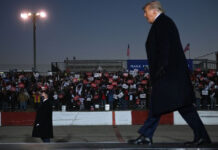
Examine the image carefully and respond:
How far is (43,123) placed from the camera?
7914 mm

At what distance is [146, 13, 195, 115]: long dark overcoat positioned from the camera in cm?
292

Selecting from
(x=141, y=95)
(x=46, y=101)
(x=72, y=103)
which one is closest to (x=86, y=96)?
(x=72, y=103)

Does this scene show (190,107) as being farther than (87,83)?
No

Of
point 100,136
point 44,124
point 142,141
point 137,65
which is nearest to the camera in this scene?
point 142,141

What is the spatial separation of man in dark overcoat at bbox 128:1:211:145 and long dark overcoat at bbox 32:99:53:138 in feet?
17.0

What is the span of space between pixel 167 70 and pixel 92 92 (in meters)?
15.8

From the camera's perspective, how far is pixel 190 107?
3.09 metres

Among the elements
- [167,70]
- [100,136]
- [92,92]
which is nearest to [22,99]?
[92,92]

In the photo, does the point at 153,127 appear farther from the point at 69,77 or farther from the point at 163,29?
the point at 69,77

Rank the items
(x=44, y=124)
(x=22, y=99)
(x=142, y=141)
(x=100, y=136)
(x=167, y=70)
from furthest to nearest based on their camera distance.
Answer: (x=22, y=99) < (x=100, y=136) < (x=44, y=124) < (x=142, y=141) < (x=167, y=70)

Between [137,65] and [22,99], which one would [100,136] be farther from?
[137,65]

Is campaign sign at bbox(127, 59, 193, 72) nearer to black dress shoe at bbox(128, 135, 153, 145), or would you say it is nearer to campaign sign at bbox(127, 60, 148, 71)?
campaign sign at bbox(127, 60, 148, 71)

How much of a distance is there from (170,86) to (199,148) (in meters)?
0.62

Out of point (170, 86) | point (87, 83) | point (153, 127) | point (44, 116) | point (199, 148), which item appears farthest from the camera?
point (87, 83)
